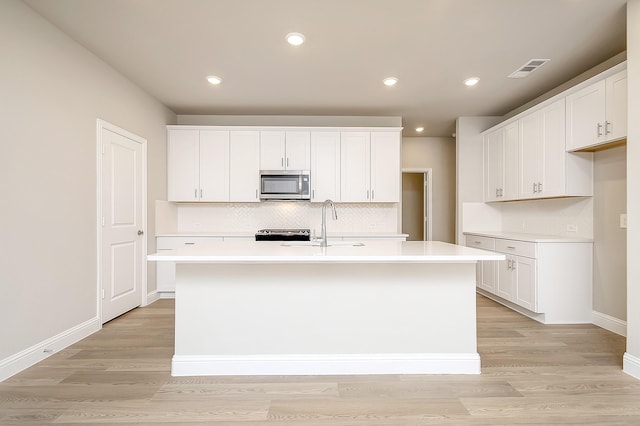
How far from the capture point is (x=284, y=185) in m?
4.64

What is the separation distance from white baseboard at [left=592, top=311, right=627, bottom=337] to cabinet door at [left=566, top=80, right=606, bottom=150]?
5.33ft

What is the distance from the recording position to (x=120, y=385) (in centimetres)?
218

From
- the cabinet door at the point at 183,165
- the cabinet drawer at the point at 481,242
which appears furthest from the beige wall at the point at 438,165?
the cabinet door at the point at 183,165

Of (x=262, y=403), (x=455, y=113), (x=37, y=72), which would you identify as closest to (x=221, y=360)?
(x=262, y=403)

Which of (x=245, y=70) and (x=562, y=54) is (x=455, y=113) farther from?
(x=245, y=70)

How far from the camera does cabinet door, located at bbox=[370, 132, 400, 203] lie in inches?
187

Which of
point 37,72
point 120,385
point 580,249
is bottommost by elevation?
point 120,385

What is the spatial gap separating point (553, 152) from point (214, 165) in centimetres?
407

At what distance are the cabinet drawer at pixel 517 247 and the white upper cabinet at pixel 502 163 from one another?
2.14 ft

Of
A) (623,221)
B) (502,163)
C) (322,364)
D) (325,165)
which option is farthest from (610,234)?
(325,165)

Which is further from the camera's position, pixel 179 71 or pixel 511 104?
pixel 511 104

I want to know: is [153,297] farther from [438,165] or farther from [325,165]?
[438,165]

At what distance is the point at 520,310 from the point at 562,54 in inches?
103

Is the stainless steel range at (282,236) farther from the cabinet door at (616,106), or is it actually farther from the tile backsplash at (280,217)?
the cabinet door at (616,106)
